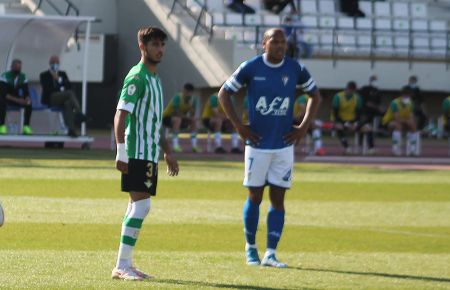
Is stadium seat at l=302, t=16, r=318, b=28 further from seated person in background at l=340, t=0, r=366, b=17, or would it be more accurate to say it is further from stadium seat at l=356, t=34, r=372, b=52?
seated person in background at l=340, t=0, r=366, b=17

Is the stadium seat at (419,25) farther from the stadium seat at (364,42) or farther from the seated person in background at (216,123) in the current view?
the seated person in background at (216,123)

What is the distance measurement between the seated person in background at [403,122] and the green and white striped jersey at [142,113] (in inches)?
853

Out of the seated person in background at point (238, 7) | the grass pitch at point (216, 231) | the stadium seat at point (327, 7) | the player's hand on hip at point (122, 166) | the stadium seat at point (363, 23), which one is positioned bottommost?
the grass pitch at point (216, 231)

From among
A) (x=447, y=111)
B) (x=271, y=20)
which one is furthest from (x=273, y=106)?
(x=271, y=20)

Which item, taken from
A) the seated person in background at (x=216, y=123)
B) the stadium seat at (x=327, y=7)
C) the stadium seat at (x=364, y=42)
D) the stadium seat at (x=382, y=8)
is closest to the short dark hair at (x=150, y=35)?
the seated person in background at (x=216, y=123)

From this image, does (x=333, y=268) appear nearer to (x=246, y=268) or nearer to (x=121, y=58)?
(x=246, y=268)

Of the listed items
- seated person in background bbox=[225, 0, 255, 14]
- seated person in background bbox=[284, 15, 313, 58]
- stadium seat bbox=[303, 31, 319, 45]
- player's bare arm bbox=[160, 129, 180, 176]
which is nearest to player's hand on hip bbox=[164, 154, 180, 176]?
player's bare arm bbox=[160, 129, 180, 176]

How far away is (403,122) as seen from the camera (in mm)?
32500

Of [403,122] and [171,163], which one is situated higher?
[403,122]

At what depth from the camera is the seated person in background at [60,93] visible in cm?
2905

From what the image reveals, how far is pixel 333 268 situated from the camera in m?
11.8

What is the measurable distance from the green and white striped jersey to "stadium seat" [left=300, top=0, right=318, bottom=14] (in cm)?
3006

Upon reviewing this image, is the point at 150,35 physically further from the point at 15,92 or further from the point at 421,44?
the point at 421,44

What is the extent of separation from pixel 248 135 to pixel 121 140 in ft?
5.66
